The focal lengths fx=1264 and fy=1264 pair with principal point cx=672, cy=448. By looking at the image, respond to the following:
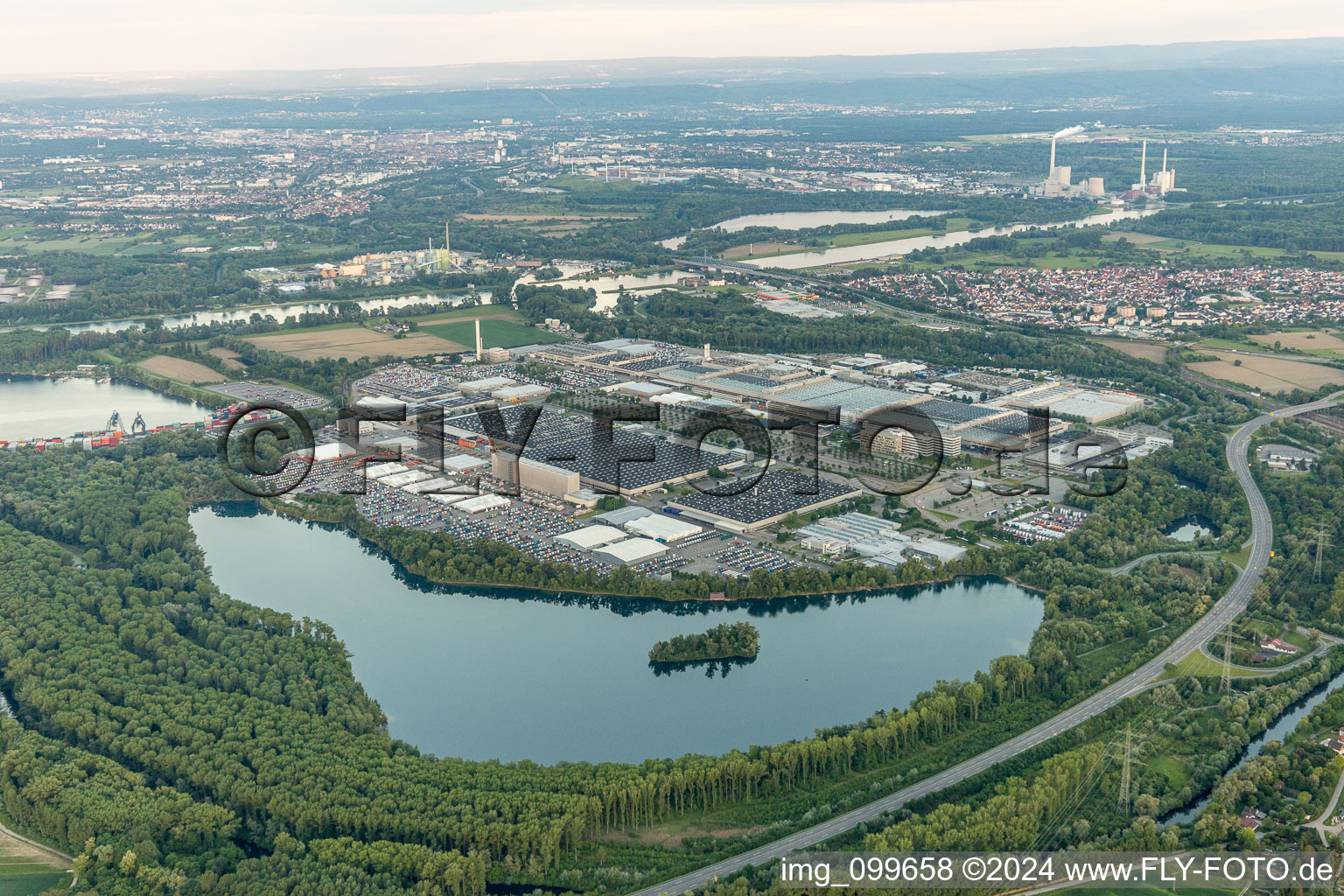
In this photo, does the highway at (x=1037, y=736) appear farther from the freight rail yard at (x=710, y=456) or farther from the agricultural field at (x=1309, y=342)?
the agricultural field at (x=1309, y=342)

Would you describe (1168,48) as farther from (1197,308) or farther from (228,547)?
(228,547)

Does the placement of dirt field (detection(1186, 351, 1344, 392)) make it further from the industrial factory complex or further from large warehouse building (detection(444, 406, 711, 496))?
the industrial factory complex

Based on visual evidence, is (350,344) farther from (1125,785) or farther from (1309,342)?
(1125,785)

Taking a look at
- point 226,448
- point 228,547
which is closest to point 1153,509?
point 228,547

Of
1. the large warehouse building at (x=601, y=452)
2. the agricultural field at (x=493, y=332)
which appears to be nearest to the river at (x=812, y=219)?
the agricultural field at (x=493, y=332)

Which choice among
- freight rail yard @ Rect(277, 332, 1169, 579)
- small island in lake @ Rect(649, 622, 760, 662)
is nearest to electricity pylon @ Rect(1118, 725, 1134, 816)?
small island in lake @ Rect(649, 622, 760, 662)

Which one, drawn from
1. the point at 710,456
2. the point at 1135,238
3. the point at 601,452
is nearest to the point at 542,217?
the point at 1135,238
